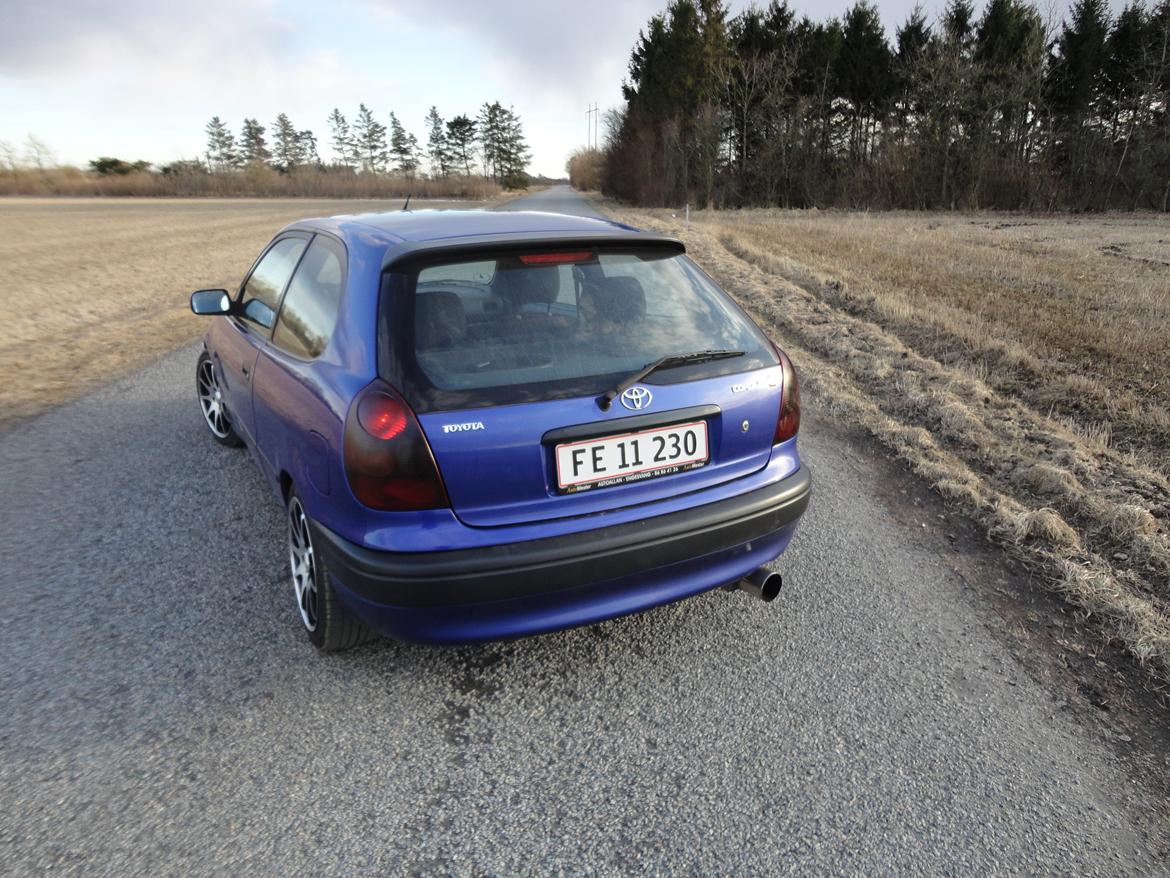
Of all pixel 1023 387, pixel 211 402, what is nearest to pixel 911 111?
pixel 1023 387

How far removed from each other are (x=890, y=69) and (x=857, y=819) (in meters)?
49.5

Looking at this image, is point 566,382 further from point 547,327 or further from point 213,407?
point 213,407

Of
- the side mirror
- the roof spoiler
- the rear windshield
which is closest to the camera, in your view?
the rear windshield

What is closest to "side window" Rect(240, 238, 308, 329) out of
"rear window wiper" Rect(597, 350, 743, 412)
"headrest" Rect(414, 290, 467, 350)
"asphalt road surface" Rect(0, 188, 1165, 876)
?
"asphalt road surface" Rect(0, 188, 1165, 876)

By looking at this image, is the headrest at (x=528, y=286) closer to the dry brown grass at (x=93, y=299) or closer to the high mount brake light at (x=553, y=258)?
the high mount brake light at (x=553, y=258)

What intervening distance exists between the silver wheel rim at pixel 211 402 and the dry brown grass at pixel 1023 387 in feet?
14.5

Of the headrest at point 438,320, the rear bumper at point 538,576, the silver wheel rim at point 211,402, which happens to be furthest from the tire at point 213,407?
the headrest at point 438,320

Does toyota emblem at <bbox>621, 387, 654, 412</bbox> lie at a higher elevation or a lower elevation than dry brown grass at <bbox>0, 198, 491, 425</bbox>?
higher

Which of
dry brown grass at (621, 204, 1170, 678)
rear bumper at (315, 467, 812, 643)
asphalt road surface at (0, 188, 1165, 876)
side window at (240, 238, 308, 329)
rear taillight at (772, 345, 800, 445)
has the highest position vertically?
side window at (240, 238, 308, 329)

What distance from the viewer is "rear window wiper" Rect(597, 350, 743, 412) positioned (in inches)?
95.2

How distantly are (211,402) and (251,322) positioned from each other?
1538 mm

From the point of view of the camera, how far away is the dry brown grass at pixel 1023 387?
364cm

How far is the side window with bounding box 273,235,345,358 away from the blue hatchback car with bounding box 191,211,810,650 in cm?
2

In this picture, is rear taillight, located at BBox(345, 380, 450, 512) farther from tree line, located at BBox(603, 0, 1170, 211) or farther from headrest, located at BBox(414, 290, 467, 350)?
tree line, located at BBox(603, 0, 1170, 211)
